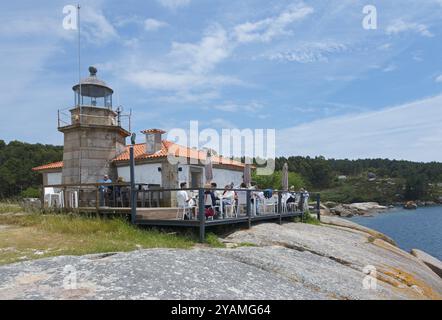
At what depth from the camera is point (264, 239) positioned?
→ 1138 cm

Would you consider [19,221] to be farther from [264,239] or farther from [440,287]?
[440,287]

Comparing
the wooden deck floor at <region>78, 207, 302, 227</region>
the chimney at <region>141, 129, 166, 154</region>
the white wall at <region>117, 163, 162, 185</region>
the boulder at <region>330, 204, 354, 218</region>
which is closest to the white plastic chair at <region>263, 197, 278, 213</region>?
the wooden deck floor at <region>78, 207, 302, 227</region>

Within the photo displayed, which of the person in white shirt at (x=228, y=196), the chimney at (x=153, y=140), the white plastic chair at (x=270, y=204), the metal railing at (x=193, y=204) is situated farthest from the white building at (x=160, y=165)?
the person in white shirt at (x=228, y=196)

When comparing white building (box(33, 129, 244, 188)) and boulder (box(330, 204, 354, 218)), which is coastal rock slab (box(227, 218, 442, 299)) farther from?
boulder (box(330, 204, 354, 218))

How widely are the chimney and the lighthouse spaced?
163cm

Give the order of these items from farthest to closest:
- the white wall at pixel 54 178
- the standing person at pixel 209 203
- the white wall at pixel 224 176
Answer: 1. the white wall at pixel 54 178
2. the white wall at pixel 224 176
3. the standing person at pixel 209 203

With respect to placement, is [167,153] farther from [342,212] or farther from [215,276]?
[342,212]

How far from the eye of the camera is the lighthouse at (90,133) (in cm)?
1894

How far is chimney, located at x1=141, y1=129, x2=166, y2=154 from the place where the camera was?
67.5ft

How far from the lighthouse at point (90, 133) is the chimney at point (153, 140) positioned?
163cm

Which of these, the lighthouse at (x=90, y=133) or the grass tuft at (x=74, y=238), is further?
the lighthouse at (x=90, y=133)

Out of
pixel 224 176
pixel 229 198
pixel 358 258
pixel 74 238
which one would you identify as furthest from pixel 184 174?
pixel 358 258

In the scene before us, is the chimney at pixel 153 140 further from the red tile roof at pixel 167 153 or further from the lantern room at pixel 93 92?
the lantern room at pixel 93 92

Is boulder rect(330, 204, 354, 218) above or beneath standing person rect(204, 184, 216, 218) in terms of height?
beneath
